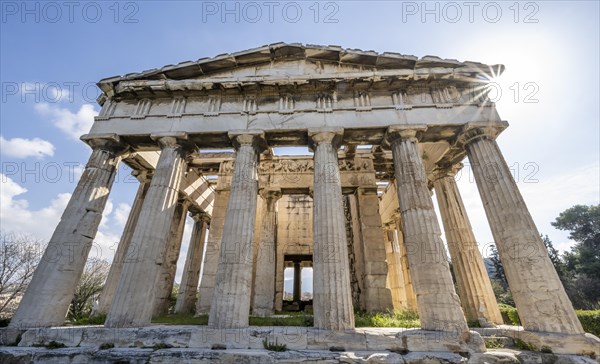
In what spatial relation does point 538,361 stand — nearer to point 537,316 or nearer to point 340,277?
point 537,316

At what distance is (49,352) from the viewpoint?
21.6 feet

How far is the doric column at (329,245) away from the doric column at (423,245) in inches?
85.8

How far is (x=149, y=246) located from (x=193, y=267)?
821 centimetres

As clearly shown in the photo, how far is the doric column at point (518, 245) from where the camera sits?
7.43m

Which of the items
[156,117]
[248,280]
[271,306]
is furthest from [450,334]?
[156,117]

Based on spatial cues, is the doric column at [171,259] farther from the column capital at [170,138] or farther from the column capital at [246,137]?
the column capital at [246,137]

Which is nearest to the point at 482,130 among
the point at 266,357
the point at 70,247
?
the point at 266,357

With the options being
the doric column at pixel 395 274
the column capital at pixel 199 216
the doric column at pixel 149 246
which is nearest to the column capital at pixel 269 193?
the doric column at pixel 149 246

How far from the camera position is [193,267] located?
16.6m

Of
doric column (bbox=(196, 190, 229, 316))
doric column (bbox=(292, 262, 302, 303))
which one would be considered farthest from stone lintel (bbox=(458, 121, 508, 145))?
doric column (bbox=(292, 262, 302, 303))

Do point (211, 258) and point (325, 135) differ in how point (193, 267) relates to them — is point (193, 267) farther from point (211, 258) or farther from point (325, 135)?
point (325, 135)

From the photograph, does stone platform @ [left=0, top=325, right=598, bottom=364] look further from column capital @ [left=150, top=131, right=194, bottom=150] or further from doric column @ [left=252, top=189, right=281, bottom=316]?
column capital @ [left=150, top=131, right=194, bottom=150]

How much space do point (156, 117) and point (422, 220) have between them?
11.4 m

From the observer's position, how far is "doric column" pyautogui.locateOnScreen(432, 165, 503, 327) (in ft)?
35.1
